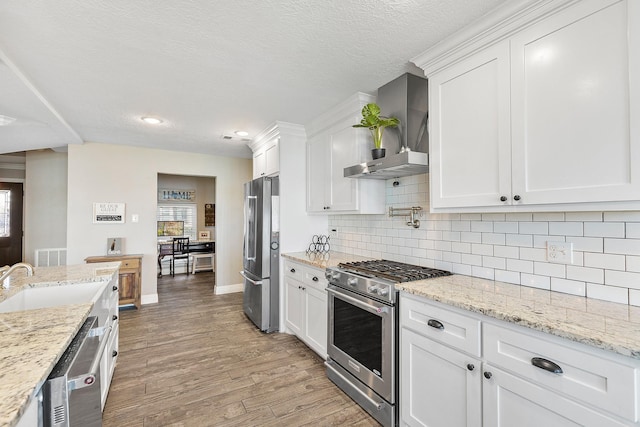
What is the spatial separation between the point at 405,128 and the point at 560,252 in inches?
48.9

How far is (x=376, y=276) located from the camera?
6.67 ft

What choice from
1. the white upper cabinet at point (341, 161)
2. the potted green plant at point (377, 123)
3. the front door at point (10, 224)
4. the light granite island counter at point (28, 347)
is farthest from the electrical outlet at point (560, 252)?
the front door at point (10, 224)

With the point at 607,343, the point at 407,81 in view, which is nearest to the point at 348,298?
the point at 607,343

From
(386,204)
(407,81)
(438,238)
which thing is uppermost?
(407,81)

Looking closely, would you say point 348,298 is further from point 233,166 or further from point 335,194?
point 233,166

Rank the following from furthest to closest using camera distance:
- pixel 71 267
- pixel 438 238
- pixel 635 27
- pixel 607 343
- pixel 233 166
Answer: pixel 233 166
pixel 71 267
pixel 438 238
pixel 635 27
pixel 607 343

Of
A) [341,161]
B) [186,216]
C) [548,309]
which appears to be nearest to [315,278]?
[341,161]

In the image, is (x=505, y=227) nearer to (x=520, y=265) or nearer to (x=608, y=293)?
(x=520, y=265)

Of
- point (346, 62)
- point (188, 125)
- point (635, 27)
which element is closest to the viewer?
point (635, 27)

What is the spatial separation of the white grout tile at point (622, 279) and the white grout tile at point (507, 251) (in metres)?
0.41

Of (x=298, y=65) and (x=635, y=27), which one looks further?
(x=298, y=65)

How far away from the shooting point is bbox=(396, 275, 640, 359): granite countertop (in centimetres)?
103

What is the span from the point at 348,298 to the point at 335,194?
1.16 m

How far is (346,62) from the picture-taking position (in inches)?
83.5
